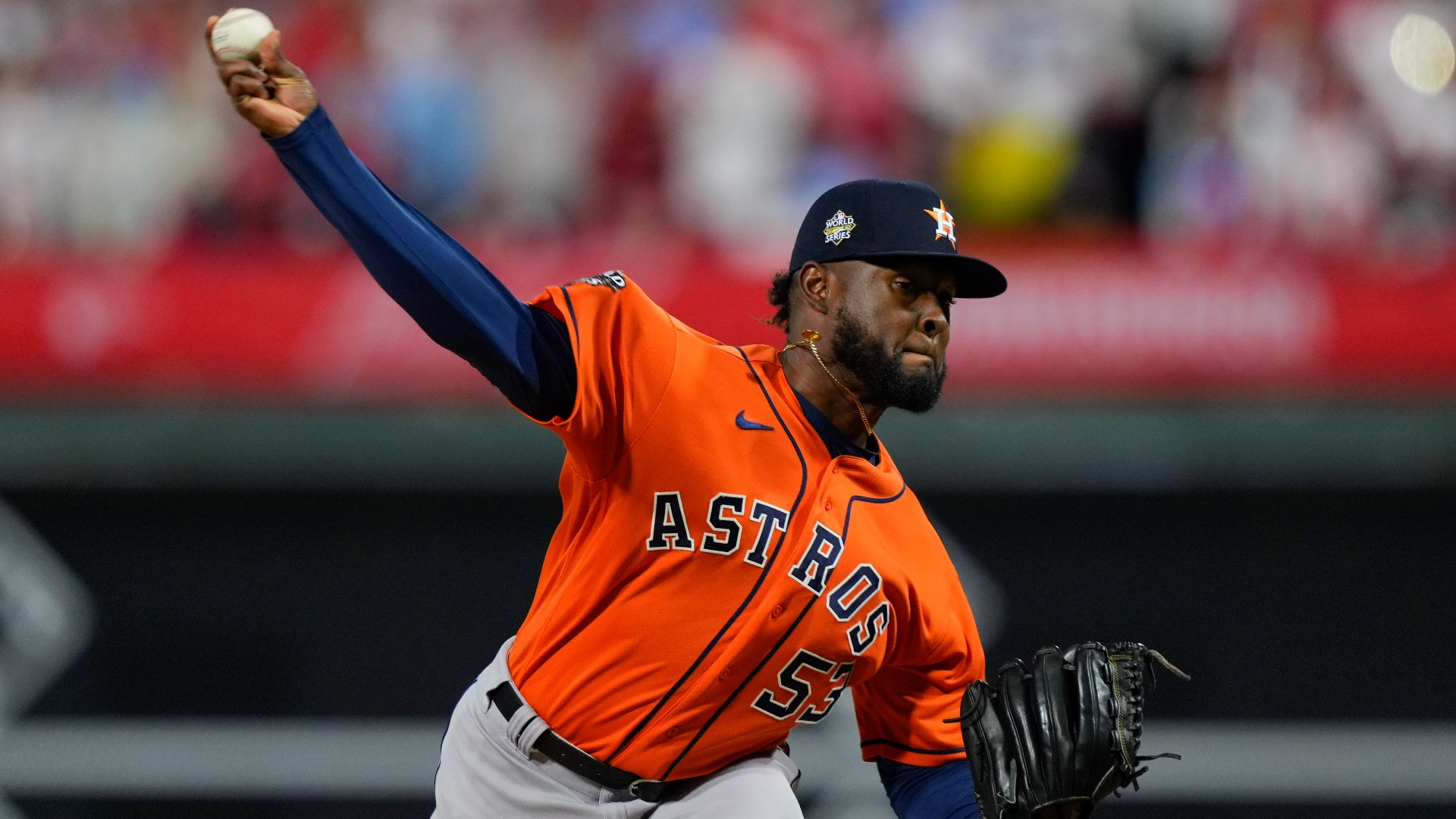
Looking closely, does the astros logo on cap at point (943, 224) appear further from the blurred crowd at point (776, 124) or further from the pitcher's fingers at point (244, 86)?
the blurred crowd at point (776, 124)

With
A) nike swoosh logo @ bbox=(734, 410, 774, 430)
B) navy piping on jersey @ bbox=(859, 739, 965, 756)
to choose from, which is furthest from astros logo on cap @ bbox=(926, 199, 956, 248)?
navy piping on jersey @ bbox=(859, 739, 965, 756)

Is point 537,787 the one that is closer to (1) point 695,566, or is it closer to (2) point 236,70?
(1) point 695,566

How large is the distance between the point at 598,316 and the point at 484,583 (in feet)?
11.8

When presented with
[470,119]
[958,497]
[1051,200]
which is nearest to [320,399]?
[470,119]

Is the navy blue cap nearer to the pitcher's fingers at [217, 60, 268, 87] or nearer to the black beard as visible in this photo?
the black beard

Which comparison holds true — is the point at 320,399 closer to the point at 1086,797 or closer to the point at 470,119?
the point at 470,119

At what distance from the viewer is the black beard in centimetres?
288

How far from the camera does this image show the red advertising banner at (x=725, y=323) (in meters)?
5.44

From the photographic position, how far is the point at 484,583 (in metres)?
6.13

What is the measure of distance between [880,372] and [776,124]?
3.55m

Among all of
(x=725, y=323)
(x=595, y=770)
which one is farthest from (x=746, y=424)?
(x=725, y=323)

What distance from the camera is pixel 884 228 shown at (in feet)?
9.52

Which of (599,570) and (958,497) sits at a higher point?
(958,497)

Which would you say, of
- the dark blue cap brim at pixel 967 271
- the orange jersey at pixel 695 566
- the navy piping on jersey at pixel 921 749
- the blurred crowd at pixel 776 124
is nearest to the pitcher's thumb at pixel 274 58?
the orange jersey at pixel 695 566
